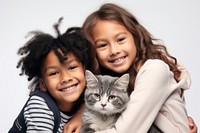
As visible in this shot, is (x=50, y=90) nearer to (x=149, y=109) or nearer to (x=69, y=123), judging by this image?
(x=69, y=123)

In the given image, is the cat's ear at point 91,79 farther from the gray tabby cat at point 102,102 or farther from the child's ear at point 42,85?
the child's ear at point 42,85

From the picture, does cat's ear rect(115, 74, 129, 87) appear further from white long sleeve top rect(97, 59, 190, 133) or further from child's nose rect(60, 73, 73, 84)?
child's nose rect(60, 73, 73, 84)

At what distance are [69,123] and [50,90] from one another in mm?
179

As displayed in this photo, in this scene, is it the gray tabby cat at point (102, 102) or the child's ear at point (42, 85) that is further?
the child's ear at point (42, 85)

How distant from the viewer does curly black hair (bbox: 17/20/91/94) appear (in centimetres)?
149

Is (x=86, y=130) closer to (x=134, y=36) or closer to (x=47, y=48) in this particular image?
(x=47, y=48)

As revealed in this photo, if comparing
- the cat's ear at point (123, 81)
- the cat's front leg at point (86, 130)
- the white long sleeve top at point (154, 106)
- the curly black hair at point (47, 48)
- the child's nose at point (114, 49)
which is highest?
the curly black hair at point (47, 48)

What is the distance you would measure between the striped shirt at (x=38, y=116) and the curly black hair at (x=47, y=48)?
161 millimetres

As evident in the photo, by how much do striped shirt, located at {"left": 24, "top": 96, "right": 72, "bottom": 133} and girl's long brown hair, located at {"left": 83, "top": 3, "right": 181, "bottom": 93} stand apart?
0.37 m

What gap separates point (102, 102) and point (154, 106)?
221mm

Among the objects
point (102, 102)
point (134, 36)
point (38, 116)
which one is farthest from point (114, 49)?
point (38, 116)

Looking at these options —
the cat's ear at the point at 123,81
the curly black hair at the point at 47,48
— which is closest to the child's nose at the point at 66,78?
the curly black hair at the point at 47,48

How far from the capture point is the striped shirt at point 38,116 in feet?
4.57

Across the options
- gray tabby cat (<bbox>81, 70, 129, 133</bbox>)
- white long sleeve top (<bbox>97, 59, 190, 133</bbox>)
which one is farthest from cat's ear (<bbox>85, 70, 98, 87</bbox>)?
white long sleeve top (<bbox>97, 59, 190, 133</bbox>)
